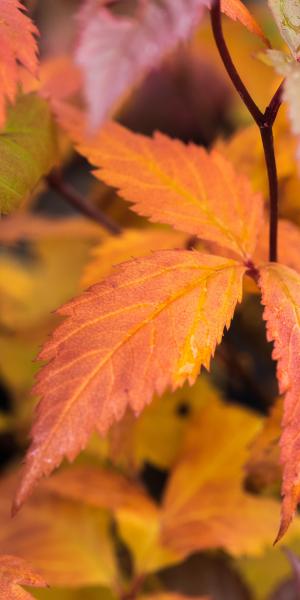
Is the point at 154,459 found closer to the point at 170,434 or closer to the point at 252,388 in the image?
the point at 170,434

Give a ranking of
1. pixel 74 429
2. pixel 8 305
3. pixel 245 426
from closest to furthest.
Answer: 1. pixel 74 429
2. pixel 245 426
3. pixel 8 305

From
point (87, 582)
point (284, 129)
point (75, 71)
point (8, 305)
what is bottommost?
point (8, 305)

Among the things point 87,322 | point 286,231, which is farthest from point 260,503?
point 87,322

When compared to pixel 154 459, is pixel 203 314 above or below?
above

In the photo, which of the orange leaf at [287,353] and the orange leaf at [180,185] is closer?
the orange leaf at [287,353]

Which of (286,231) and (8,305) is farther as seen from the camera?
(8,305)

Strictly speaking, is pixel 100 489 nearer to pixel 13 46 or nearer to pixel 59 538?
pixel 59 538

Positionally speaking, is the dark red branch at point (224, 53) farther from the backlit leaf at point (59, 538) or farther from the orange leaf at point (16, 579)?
the backlit leaf at point (59, 538)

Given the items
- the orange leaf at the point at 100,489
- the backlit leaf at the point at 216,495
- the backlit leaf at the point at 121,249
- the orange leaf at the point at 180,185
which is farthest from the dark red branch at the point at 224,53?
the orange leaf at the point at 100,489
